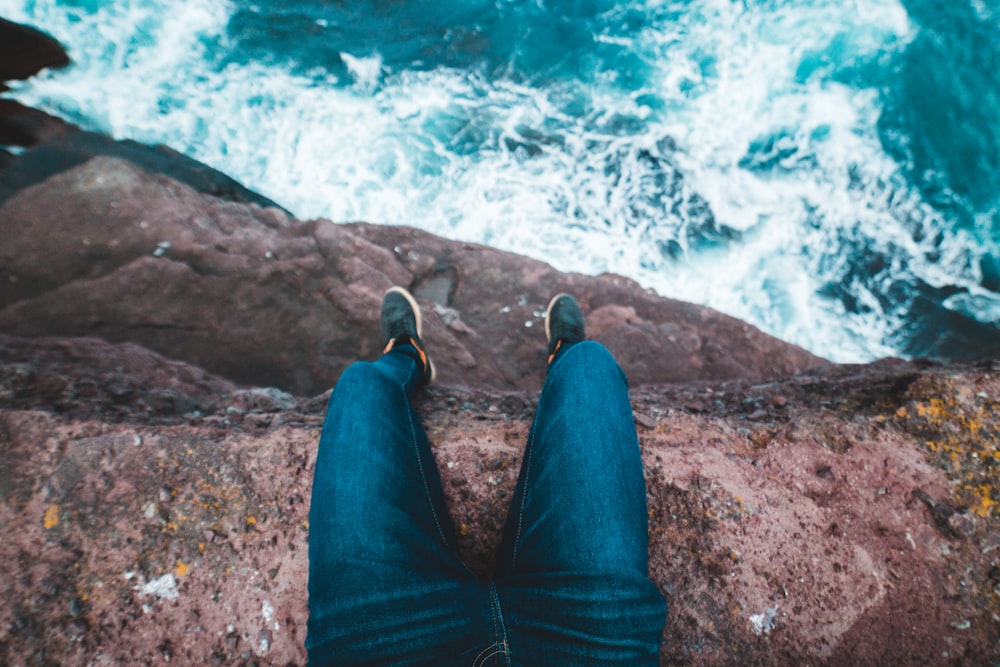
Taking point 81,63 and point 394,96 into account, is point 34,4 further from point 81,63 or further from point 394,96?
point 394,96

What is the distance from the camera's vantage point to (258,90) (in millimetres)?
4574

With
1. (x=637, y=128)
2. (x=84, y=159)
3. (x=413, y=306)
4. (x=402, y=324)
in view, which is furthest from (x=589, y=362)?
(x=637, y=128)

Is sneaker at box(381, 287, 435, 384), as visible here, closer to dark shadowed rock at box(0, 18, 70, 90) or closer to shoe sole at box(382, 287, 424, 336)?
shoe sole at box(382, 287, 424, 336)

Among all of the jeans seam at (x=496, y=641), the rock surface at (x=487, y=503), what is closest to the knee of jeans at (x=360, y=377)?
the rock surface at (x=487, y=503)

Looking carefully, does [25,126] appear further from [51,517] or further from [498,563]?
[498,563]

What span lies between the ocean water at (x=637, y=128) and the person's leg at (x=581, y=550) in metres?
2.71

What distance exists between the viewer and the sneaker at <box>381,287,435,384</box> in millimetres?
2262

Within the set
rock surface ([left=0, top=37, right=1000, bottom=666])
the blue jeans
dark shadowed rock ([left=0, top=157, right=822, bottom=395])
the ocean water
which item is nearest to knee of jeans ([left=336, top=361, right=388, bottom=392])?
the blue jeans

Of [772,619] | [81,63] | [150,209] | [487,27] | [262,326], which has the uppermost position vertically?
[487,27]

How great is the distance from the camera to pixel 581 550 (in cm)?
135

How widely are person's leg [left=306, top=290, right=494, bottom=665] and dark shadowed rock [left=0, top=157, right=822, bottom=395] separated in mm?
1162

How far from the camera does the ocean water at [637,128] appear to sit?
13.3ft

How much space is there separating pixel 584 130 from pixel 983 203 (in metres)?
3.54

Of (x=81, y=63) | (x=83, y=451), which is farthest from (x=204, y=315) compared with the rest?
(x=81, y=63)
